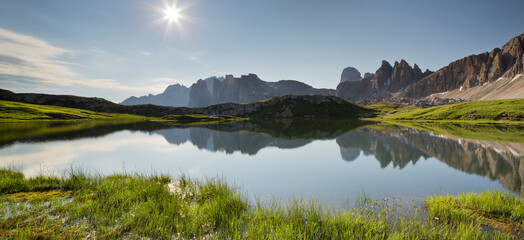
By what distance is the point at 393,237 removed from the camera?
248 inches

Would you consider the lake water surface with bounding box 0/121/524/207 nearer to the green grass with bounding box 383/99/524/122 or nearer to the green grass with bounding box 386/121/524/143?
the green grass with bounding box 386/121/524/143

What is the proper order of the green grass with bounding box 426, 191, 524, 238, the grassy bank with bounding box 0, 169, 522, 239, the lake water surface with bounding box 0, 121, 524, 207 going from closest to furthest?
the grassy bank with bounding box 0, 169, 522, 239, the green grass with bounding box 426, 191, 524, 238, the lake water surface with bounding box 0, 121, 524, 207

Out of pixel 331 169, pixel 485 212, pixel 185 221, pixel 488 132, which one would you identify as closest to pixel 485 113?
pixel 488 132

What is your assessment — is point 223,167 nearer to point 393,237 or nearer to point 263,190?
point 263,190

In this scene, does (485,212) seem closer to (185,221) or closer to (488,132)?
(185,221)

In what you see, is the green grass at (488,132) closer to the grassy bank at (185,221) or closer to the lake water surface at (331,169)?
the lake water surface at (331,169)

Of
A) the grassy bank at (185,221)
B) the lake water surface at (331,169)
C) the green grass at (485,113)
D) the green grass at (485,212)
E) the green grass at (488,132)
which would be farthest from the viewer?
the green grass at (485,113)

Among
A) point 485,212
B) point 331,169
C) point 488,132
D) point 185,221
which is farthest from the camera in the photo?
point 488,132

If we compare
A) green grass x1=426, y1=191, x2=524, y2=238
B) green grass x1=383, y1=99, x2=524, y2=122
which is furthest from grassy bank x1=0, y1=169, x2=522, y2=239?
green grass x1=383, y1=99, x2=524, y2=122

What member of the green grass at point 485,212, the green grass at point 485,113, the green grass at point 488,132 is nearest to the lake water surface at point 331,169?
the green grass at point 485,212

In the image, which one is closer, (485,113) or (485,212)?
(485,212)

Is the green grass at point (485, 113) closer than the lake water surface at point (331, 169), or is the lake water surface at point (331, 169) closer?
→ the lake water surface at point (331, 169)

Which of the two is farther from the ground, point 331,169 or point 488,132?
point 488,132

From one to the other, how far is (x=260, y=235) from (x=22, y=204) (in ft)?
35.9
